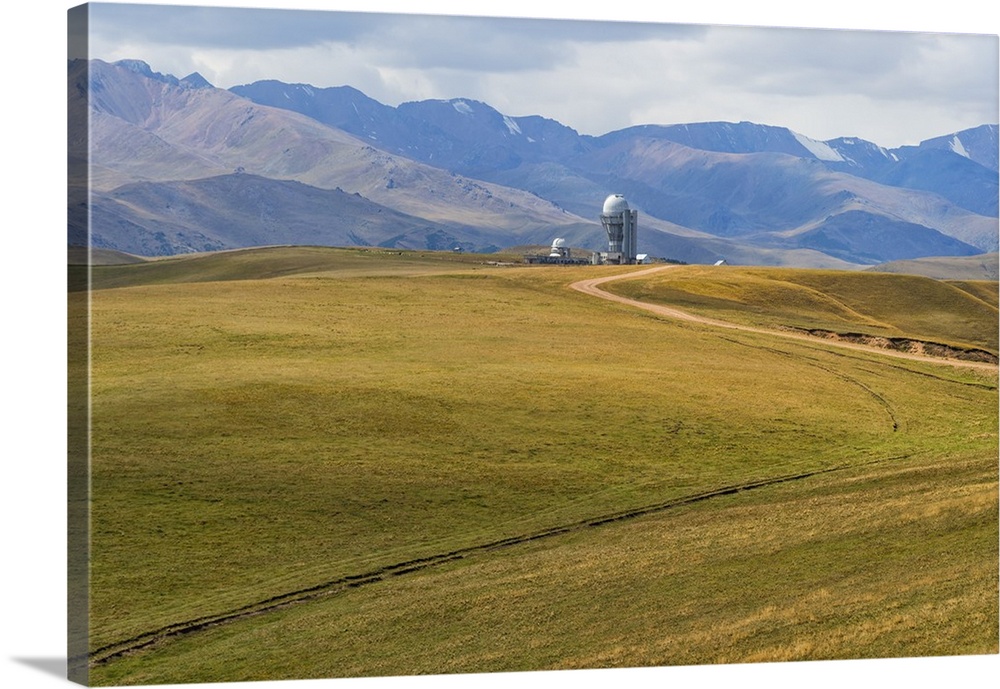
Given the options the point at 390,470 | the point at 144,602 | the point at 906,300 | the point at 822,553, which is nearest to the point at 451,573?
the point at 390,470

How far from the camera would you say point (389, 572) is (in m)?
27.9

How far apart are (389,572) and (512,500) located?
513cm

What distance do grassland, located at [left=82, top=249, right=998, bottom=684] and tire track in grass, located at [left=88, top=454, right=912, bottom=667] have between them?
0.25ft

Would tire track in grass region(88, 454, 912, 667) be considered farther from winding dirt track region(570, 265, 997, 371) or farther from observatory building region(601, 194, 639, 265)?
observatory building region(601, 194, 639, 265)

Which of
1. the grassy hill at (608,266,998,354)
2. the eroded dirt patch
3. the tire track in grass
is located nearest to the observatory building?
the grassy hill at (608,266,998,354)

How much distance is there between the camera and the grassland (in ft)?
83.9

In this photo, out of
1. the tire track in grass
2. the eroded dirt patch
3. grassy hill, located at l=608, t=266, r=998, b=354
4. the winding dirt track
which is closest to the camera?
the tire track in grass

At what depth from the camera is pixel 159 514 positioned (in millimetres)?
27781

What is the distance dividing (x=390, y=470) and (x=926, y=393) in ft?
57.9

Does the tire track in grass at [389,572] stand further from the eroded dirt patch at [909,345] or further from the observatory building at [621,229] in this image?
the observatory building at [621,229]

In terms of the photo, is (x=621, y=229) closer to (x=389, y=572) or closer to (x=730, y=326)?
(x=730, y=326)

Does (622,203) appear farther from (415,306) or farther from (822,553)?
(822,553)

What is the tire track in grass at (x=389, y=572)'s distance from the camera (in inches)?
937

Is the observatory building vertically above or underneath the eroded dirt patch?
above
